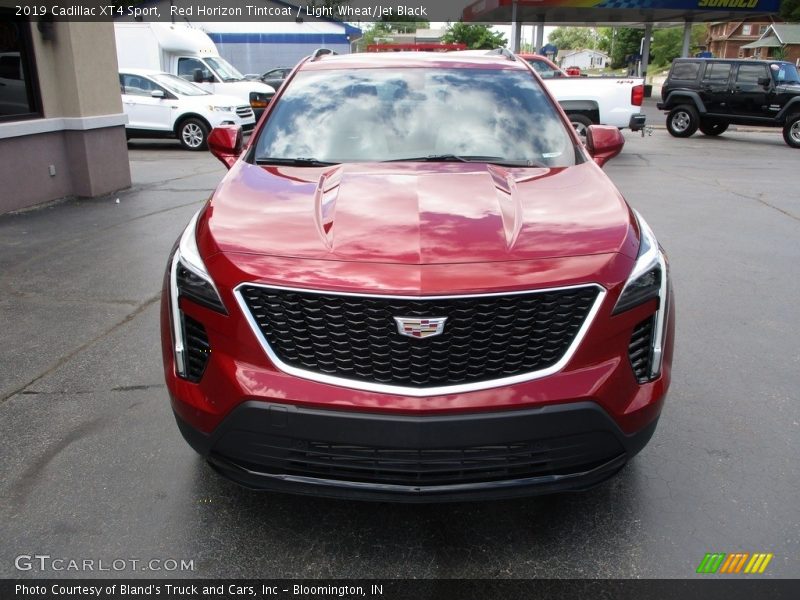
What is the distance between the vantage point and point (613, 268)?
2459 mm

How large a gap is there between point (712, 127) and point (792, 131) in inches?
106

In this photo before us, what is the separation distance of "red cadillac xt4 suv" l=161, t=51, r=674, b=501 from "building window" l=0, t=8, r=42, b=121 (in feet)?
24.4

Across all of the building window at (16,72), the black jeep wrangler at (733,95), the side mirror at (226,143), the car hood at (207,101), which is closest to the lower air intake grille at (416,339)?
the side mirror at (226,143)

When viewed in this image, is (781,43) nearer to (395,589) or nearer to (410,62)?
(410,62)

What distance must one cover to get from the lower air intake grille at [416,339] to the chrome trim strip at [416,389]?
1 centimetres

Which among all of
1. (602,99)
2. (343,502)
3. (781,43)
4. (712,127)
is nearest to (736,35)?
(781,43)

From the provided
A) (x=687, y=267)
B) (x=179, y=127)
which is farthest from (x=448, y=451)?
(x=179, y=127)

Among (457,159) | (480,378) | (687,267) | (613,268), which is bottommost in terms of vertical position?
(687,267)

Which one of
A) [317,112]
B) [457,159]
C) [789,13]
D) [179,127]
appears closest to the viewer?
[457,159]

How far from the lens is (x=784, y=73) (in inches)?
717

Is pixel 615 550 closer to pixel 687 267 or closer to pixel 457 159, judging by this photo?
pixel 457 159

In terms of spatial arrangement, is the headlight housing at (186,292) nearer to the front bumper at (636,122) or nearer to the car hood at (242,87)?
the front bumper at (636,122)

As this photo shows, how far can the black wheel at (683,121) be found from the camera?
→ 63.1 ft

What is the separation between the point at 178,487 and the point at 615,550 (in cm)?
187
